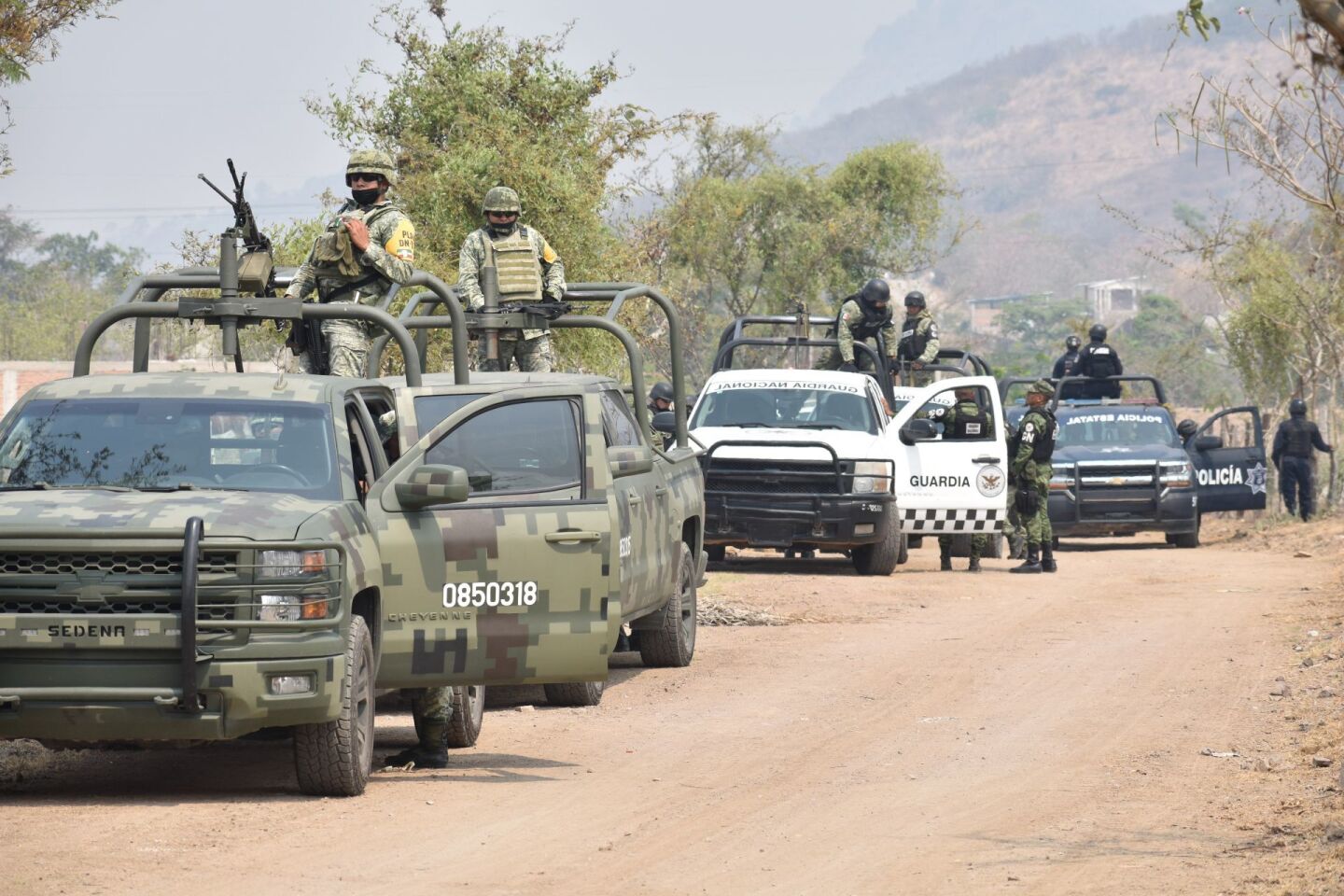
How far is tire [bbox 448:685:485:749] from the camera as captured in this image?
33.0 feet

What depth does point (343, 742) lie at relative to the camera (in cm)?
854

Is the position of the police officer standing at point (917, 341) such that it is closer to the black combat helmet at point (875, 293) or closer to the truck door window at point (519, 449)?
the black combat helmet at point (875, 293)

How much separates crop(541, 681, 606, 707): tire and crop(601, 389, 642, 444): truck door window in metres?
1.37

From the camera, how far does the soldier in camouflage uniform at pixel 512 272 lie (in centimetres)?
1389

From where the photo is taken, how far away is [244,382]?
30.5 feet

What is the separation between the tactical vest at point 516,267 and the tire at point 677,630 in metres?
2.01

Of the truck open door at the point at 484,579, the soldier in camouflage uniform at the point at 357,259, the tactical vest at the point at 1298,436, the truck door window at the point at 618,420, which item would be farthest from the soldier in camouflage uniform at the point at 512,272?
the tactical vest at the point at 1298,436

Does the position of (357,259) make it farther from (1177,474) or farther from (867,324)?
(1177,474)

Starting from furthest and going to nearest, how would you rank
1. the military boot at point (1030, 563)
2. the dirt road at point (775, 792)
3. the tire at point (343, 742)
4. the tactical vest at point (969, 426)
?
1. the military boot at point (1030, 563)
2. the tactical vest at point (969, 426)
3. the tire at point (343, 742)
4. the dirt road at point (775, 792)

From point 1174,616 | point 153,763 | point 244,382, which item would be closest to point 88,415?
point 244,382

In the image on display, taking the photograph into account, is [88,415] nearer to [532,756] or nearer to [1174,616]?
[532,756]

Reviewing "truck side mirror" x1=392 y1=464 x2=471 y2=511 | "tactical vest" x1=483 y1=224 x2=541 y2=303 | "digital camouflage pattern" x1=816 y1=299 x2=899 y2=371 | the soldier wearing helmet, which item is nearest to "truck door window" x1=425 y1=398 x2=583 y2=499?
"truck side mirror" x1=392 y1=464 x2=471 y2=511

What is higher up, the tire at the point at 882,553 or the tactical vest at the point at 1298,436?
the tactical vest at the point at 1298,436

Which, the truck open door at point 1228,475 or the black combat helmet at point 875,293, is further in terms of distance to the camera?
the truck open door at point 1228,475
